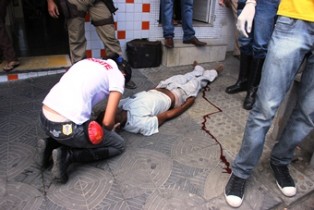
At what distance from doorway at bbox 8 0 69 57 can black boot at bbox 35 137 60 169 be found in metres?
2.12

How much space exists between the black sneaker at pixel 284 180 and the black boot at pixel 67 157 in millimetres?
1086

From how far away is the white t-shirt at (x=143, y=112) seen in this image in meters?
2.10

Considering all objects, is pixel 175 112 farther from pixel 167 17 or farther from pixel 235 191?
pixel 167 17

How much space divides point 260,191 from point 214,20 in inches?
111

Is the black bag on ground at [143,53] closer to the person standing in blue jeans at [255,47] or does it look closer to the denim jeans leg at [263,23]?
the person standing in blue jeans at [255,47]

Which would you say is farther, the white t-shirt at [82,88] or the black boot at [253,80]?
the black boot at [253,80]

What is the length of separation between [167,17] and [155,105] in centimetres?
159

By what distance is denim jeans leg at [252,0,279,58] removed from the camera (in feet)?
7.55

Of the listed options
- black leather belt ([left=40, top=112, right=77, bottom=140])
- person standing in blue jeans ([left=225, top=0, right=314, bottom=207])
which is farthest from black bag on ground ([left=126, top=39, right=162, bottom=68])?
person standing in blue jeans ([left=225, top=0, right=314, bottom=207])

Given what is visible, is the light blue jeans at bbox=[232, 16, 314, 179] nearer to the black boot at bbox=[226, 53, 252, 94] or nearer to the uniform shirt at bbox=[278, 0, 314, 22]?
the uniform shirt at bbox=[278, 0, 314, 22]

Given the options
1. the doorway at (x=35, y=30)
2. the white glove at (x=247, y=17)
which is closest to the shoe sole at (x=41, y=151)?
the white glove at (x=247, y=17)

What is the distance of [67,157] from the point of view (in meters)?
1.64

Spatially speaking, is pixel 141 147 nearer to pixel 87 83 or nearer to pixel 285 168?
pixel 87 83

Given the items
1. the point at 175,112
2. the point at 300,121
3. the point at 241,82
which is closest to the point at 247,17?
the point at 300,121
